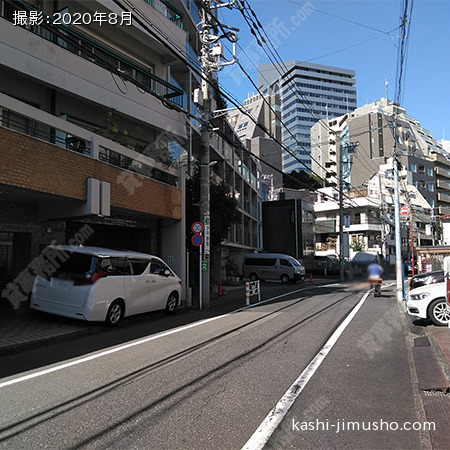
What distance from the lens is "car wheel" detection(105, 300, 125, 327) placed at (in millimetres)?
8728

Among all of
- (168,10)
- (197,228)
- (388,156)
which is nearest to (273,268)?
(197,228)

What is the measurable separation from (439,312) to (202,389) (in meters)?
7.24

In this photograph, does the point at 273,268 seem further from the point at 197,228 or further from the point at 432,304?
the point at 432,304

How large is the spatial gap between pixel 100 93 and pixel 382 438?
13.0 metres

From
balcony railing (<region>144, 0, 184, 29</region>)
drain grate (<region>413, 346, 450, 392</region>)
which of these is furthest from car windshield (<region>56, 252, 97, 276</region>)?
balcony railing (<region>144, 0, 184, 29</region>)

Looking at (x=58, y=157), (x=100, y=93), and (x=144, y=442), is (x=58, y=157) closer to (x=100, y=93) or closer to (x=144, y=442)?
(x=100, y=93)

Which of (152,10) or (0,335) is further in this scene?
(152,10)

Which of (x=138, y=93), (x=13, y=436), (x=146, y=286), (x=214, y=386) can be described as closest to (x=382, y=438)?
(x=214, y=386)

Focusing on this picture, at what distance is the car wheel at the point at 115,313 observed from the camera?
344 inches

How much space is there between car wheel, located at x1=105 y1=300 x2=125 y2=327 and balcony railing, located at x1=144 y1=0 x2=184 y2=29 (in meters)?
12.9

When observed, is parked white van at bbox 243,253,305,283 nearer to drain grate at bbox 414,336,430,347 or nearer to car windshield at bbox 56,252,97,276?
drain grate at bbox 414,336,430,347

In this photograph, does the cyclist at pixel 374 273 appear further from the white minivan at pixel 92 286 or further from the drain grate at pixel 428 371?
the white minivan at pixel 92 286

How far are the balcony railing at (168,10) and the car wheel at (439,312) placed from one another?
15265mm

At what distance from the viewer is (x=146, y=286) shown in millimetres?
9969
